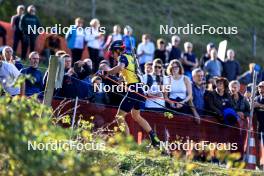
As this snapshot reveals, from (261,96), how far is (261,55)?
47.9 ft

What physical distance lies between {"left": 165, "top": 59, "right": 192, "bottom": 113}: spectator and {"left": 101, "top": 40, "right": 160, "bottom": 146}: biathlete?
1.18 metres

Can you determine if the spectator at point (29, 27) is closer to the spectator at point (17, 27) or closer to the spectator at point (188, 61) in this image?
the spectator at point (17, 27)

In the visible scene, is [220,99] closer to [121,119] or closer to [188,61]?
[121,119]

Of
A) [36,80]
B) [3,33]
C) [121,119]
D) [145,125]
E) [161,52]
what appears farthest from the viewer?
[161,52]

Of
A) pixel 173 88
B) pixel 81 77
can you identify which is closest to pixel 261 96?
pixel 173 88

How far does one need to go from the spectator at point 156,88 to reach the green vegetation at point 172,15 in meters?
9.77

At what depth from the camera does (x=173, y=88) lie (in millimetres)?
16594

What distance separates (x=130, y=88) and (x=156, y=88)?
1.39 m

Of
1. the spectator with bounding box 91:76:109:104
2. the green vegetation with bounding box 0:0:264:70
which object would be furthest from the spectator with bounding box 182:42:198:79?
the spectator with bounding box 91:76:109:104

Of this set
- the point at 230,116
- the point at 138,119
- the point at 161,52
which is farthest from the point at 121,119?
the point at 161,52

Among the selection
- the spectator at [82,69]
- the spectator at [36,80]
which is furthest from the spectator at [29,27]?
the spectator at [36,80]

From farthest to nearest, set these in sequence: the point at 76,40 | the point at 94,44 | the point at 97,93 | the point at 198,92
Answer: the point at 94,44
the point at 76,40
the point at 198,92
the point at 97,93

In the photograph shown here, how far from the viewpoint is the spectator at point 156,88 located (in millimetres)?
16391

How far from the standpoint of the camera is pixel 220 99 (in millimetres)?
16641
